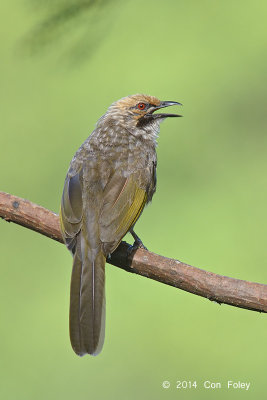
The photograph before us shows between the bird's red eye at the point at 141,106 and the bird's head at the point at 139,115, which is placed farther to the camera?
the bird's red eye at the point at 141,106

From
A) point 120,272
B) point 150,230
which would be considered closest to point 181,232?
point 150,230

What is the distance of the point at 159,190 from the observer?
6.08 m

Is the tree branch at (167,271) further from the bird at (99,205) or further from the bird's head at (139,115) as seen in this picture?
the bird's head at (139,115)

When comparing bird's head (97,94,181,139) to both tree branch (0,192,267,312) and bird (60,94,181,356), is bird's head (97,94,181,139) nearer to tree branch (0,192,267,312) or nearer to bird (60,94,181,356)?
bird (60,94,181,356)

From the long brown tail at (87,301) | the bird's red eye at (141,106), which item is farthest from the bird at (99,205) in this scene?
the bird's red eye at (141,106)

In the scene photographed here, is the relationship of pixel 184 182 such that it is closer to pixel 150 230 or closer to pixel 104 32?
pixel 150 230

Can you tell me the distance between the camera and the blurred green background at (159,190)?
16.0 feet

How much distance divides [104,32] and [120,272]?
172 inches

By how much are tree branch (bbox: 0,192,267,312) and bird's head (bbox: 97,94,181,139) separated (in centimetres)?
100

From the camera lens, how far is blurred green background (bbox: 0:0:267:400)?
4.89 metres

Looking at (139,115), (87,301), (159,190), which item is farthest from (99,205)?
(159,190)

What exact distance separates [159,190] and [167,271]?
3360mm

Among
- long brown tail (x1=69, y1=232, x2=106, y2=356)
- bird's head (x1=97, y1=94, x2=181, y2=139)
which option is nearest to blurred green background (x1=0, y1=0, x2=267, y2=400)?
bird's head (x1=97, y1=94, x2=181, y2=139)

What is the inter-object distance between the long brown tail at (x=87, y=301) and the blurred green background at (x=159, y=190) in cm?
178
